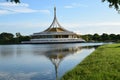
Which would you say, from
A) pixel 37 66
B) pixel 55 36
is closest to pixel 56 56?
pixel 37 66

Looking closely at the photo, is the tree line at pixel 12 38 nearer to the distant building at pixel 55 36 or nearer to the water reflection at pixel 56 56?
the distant building at pixel 55 36

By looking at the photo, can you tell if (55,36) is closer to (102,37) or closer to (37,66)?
(102,37)

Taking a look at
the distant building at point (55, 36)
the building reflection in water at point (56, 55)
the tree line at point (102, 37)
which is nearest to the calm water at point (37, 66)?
the building reflection in water at point (56, 55)

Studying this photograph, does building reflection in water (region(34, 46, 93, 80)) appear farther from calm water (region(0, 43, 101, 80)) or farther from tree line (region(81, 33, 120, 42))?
tree line (region(81, 33, 120, 42))

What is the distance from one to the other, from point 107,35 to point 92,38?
22.0 ft

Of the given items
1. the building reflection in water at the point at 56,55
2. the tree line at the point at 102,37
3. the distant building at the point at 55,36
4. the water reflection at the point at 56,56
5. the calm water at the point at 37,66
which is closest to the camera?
the calm water at the point at 37,66

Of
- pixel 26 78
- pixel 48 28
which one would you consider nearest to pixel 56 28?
pixel 48 28

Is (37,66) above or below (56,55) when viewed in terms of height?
above

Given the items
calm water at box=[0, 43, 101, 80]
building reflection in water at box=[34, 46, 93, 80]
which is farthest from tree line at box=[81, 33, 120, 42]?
calm water at box=[0, 43, 101, 80]

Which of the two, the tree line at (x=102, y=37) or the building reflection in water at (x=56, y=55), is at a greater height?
the building reflection in water at (x=56, y=55)

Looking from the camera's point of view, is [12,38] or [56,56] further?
[12,38]

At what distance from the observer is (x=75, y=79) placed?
1002cm

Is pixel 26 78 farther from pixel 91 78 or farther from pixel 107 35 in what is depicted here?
pixel 107 35

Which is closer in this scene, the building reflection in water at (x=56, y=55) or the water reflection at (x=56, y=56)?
the building reflection in water at (x=56, y=55)
